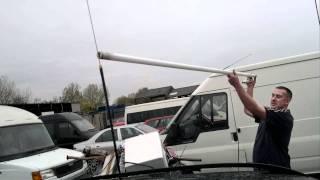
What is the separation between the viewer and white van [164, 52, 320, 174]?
323 inches

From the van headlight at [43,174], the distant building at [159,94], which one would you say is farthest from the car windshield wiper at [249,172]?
the distant building at [159,94]

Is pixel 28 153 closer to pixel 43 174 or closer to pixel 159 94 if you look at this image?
pixel 43 174

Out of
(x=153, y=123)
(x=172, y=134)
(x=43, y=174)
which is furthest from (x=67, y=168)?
(x=153, y=123)

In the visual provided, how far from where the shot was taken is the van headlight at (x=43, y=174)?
9.06m

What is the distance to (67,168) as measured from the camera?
401 inches

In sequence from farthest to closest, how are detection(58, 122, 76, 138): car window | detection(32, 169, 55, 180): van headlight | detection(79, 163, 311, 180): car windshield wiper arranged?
detection(58, 122, 76, 138): car window → detection(32, 169, 55, 180): van headlight → detection(79, 163, 311, 180): car windshield wiper

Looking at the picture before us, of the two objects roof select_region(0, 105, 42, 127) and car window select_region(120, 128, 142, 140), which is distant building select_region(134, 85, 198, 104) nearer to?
car window select_region(120, 128, 142, 140)

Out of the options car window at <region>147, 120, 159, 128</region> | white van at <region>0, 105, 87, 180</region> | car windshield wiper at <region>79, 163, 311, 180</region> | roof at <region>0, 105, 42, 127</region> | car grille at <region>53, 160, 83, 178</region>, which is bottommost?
car window at <region>147, 120, 159, 128</region>

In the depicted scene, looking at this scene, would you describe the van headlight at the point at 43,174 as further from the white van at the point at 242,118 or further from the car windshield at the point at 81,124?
the car windshield at the point at 81,124

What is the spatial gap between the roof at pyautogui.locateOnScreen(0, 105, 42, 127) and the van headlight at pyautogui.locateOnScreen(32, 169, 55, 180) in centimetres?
169

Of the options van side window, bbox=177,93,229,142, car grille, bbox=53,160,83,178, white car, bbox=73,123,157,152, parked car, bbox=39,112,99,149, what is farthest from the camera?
parked car, bbox=39,112,99,149

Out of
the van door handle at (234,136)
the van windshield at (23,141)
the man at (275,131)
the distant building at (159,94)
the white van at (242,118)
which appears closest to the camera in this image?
the man at (275,131)

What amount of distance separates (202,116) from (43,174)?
3054 mm

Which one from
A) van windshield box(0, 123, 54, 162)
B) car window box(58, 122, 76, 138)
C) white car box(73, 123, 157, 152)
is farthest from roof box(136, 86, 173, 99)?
van windshield box(0, 123, 54, 162)
